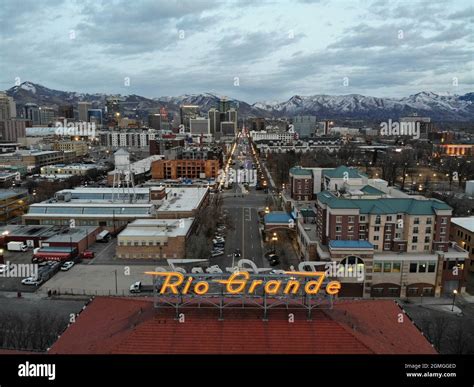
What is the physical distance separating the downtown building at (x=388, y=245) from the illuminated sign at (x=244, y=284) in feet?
21.4

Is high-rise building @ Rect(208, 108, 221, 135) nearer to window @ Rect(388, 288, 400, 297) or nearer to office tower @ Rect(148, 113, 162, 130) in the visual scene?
office tower @ Rect(148, 113, 162, 130)

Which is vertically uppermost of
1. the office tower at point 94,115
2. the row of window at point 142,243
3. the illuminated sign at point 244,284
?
the office tower at point 94,115

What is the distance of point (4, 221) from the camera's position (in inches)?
979

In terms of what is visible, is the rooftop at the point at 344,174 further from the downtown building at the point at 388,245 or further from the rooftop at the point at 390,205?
the rooftop at the point at 390,205

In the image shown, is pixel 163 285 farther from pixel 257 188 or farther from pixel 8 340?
pixel 257 188

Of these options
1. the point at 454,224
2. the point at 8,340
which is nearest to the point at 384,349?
the point at 8,340

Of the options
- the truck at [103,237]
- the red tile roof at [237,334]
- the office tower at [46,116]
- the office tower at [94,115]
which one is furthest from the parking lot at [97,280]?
the office tower at [46,116]

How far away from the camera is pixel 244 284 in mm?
8109

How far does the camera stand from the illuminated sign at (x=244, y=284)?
804cm

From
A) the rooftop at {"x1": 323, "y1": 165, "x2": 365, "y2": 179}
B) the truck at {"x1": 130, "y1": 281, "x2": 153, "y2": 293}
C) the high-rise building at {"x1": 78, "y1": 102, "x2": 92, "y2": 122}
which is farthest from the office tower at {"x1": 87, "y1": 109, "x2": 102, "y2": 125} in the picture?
the truck at {"x1": 130, "y1": 281, "x2": 153, "y2": 293}

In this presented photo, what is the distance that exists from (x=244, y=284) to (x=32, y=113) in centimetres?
12872

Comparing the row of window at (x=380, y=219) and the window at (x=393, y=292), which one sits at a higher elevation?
the row of window at (x=380, y=219)

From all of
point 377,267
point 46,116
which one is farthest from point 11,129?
point 377,267

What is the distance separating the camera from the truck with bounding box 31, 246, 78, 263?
17875 millimetres
